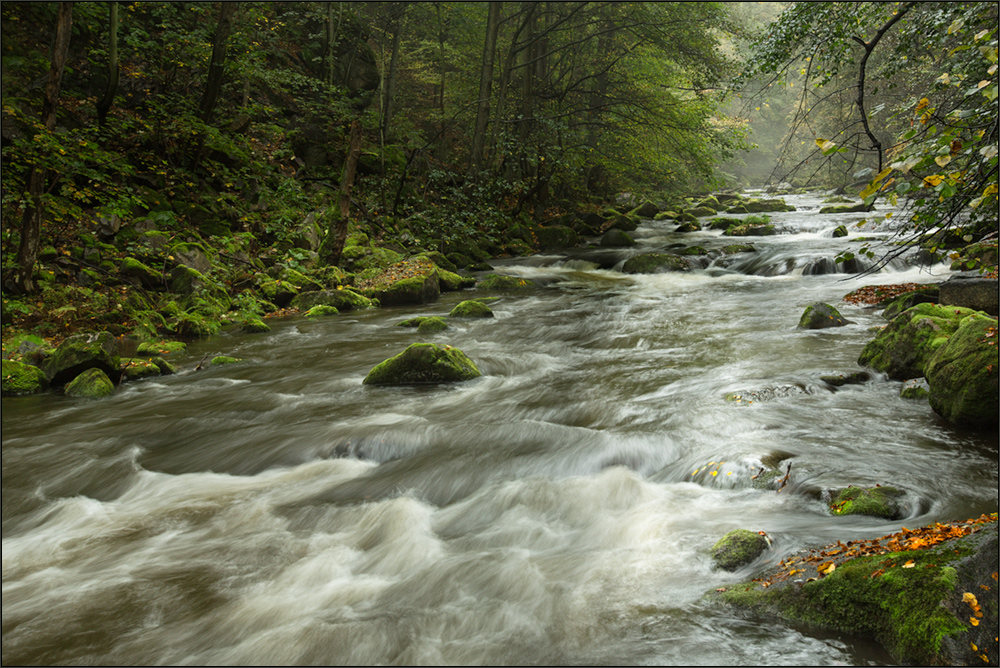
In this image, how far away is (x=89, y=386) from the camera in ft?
22.6

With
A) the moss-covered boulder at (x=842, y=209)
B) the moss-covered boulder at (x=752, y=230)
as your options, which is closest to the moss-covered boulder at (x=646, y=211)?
the moss-covered boulder at (x=752, y=230)

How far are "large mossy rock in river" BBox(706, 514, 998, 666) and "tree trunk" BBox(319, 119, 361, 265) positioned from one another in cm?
1104

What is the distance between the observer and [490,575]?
364 cm

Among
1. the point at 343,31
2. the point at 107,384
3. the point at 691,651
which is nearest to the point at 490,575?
the point at 691,651

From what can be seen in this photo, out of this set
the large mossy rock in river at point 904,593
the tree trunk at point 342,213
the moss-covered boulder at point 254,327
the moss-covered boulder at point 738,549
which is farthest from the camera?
the tree trunk at point 342,213

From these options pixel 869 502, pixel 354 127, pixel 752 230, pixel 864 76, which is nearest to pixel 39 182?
pixel 354 127

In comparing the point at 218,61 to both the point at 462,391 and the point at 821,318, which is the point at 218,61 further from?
the point at 821,318

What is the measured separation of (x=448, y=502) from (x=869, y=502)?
2966 mm

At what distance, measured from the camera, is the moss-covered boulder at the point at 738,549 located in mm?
3320

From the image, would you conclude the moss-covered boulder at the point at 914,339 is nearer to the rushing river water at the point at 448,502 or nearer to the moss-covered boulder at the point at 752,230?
the rushing river water at the point at 448,502

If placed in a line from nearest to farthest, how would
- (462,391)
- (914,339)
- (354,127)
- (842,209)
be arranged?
(914,339)
(462,391)
(354,127)
(842,209)

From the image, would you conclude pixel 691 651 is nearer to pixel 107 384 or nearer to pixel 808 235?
pixel 107 384

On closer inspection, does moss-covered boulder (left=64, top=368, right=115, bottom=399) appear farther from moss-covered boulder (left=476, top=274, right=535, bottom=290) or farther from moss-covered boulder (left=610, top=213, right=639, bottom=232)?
moss-covered boulder (left=610, top=213, right=639, bottom=232)

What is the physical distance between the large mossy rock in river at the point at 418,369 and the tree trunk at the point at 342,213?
238 inches
